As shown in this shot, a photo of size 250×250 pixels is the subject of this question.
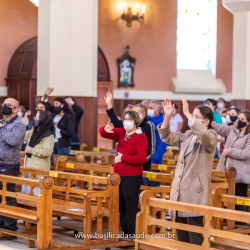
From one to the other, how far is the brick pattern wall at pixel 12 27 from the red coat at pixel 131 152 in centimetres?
845

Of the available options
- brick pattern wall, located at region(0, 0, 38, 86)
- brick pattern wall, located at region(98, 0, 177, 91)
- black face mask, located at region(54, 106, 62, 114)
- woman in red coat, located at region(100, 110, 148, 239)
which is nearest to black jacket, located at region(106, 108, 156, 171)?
woman in red coat, located at region(100, 110, 148, 239)

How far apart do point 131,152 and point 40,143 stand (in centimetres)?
156

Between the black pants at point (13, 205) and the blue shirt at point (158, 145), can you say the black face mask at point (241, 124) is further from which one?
the black pants at point (13, 205)

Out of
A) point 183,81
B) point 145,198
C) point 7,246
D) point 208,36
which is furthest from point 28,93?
point 145,198

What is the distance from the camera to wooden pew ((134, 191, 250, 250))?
10.7 feet

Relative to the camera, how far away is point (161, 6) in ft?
46.4

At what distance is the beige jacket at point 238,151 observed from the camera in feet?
18.6

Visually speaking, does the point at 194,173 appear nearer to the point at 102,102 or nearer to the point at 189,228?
the point at 189,228

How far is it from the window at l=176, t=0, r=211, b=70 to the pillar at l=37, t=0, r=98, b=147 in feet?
19.5

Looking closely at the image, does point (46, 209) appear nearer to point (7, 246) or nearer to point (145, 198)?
point (7, 246)

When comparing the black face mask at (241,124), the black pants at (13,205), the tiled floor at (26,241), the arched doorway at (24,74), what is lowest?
the tiled floor at (26,241)

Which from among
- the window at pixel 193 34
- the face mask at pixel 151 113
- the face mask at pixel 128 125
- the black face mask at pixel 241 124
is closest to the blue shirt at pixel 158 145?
the face mask at pixel 151 113

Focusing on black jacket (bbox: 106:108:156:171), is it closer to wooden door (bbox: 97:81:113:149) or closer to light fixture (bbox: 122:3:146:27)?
wooden door (bbox: 97:81:113:149)

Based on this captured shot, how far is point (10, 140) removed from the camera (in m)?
5.21
